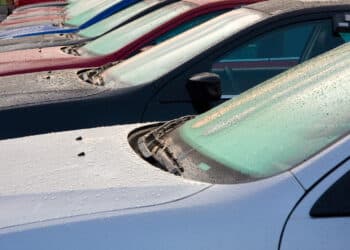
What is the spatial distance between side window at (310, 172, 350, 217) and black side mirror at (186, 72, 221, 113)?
189 centimetres

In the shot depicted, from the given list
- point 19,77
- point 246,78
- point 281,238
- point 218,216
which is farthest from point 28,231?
point 19,77

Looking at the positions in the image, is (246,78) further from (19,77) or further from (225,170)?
(225,170)

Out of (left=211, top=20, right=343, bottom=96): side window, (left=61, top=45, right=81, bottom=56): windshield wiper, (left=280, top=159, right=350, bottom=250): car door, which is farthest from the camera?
(left=61, top=45, right=81, bottom=56): windshield wiper

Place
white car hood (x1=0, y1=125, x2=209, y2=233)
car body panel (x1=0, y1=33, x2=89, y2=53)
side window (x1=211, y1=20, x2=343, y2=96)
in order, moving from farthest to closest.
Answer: car body panel (x1=0, y1=33, x2=89, y2=53), side window (x1=211, y1=20, x2=343, y2=96), white car hood (x1=0, y1=125, x2=209, y2=233)

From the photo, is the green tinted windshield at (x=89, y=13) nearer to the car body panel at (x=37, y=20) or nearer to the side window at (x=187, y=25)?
the car body panel at (x=37, y=20)

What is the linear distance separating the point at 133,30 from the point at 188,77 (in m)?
2.41

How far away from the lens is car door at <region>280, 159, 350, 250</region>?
2199 mm

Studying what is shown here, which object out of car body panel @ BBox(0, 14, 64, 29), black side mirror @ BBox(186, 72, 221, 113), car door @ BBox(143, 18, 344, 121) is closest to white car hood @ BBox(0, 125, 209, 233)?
black side mirror @ BBox(186, 72, 221, 113)

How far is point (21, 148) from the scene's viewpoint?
3.21m

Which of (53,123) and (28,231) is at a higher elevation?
(28,231)

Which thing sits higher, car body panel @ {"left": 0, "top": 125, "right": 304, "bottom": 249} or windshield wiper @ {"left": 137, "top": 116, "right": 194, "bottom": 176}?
car body panel @ {"left": 0, "top": 125, "right": 304, "bottom": 249}

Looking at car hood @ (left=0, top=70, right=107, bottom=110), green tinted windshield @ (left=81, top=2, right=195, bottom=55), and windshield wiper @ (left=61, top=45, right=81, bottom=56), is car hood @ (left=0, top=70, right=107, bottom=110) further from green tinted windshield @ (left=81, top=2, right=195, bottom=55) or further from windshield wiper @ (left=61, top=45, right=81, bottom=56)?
windshield wiper @ (left=61, top=45, right=81, bottom=56)

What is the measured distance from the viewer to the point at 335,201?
2.26 metres

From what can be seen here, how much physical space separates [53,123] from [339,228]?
240 cm
